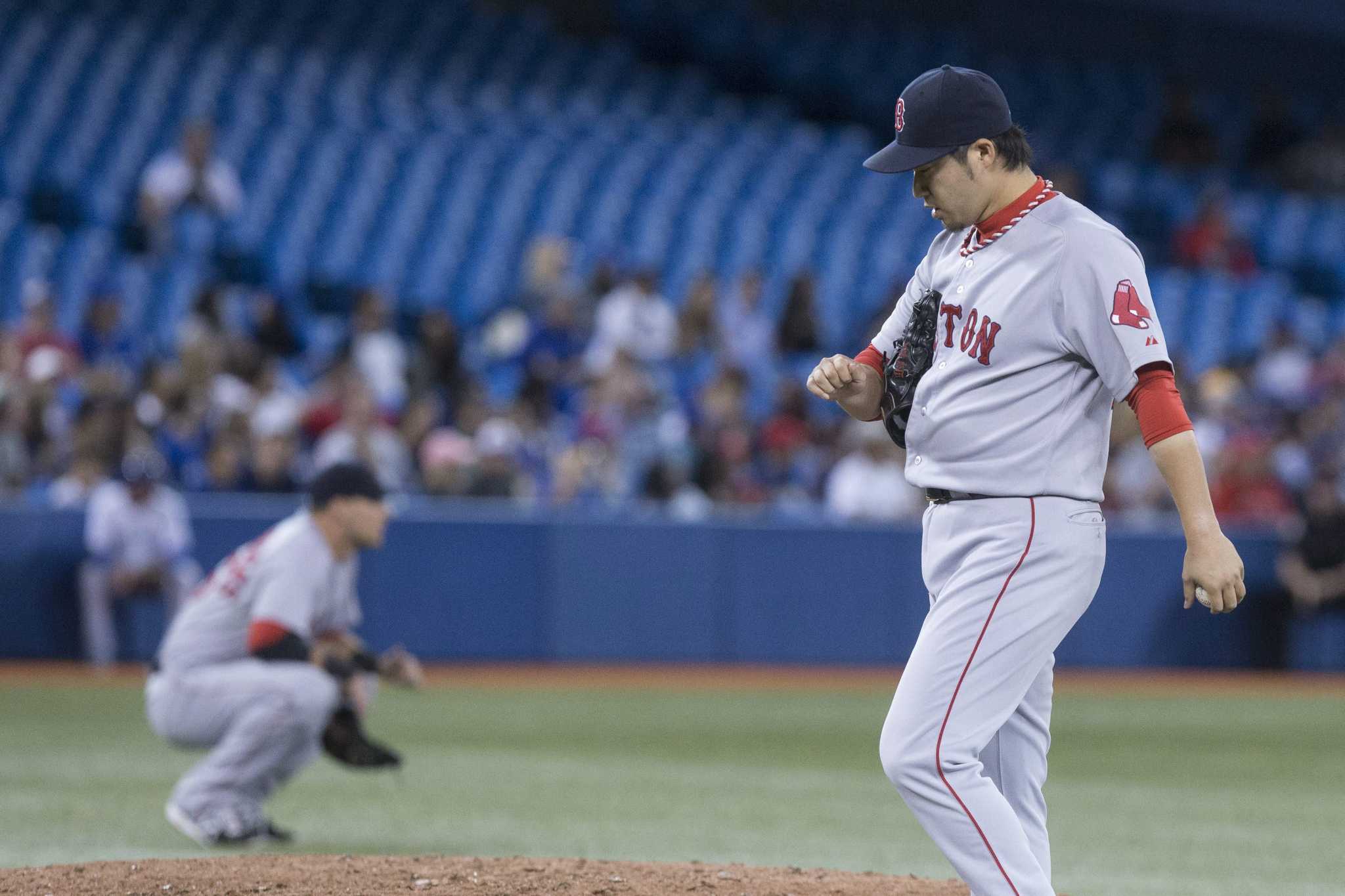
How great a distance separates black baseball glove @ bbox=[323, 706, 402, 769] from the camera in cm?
636

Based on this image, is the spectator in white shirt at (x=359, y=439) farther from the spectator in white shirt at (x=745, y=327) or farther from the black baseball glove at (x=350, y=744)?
the black baseball glove at (x=350, y=744)

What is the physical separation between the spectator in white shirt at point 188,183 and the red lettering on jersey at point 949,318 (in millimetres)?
11897

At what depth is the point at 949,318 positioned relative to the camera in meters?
3.86

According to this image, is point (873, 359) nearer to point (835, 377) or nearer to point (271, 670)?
point (835, 377)

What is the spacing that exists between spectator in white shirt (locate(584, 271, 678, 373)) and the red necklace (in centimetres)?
1096

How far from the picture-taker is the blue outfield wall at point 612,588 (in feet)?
42.1

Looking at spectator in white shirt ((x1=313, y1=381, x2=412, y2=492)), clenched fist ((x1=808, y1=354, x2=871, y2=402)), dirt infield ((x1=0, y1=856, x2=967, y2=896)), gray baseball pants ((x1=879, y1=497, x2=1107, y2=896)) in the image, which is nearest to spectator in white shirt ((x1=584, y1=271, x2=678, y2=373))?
spectator in white shirt ((x1=313, y1=381, x2=412, y2=492))

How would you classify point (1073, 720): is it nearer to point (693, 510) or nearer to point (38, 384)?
point (693, 510)

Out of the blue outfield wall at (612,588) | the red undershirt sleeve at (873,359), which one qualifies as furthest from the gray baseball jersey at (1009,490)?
the blue outfield wall at (612,588)

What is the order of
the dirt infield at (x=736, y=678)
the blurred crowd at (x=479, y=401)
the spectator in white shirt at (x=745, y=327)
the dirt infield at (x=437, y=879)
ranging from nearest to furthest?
the dirt infield at (x=437, y=879)
the dirt infield at (x=736, y=678)
the blurred crowd at (x=479, y=401)
the spectator in white shirt at (x=745, y=327)

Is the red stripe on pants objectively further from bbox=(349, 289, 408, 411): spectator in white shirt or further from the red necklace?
bbox=(349, 289, 408, 411): spectator in white shirt

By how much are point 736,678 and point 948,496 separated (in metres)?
9.55

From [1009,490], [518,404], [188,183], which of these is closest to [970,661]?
[1009,490]

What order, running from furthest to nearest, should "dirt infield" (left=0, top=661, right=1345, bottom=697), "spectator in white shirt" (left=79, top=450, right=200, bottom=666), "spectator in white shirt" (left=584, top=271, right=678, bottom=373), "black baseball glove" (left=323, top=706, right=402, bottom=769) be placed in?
1. "spectator in white shirt" (left=584, top=271, right=678, bottom=373)
2. "dirt infield" (left=0, top=661, right=1345, bottom=697)
3. "spectator in white shirt" (left=79, top=450, right=200, bottom=666)
4. "black baseball glove" (left=323, top=706, right=402, bottom=769)
